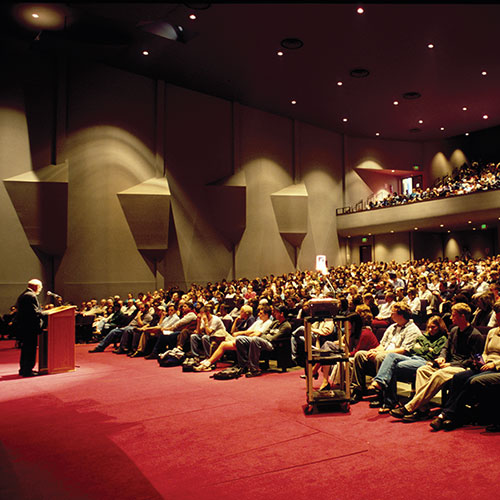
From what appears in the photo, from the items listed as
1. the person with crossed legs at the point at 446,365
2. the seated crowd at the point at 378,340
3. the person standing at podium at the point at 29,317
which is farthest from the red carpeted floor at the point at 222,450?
the person standing at podium at the point at 29,317

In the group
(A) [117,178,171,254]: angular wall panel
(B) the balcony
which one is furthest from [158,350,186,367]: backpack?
(B) the balcony

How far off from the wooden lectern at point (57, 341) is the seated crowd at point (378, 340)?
143cm

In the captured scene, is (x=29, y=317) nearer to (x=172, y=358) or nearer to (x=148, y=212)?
(x=172, y=358)

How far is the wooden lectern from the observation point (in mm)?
6512

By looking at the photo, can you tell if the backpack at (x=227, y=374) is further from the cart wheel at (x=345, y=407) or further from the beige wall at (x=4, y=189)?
the beige wall at (x=4, y=189)

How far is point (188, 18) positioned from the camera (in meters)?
12.0

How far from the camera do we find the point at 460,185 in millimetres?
18953

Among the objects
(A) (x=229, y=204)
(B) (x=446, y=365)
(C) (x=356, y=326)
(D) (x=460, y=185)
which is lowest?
(B) (x=446, y=365)

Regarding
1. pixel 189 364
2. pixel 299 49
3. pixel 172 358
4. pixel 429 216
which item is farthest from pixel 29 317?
pixel 429 216

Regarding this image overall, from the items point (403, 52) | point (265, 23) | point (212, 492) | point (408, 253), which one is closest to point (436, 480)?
point (212, 492)

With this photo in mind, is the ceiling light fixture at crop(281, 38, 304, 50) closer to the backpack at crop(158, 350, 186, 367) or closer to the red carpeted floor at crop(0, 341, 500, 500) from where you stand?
the backpack at crop(158, 350, 186, 367)

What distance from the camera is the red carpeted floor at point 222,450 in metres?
2.75

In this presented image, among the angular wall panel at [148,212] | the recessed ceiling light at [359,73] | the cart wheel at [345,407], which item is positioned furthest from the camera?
the angular wall panel at [148,212]

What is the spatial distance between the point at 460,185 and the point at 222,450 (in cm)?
1835
